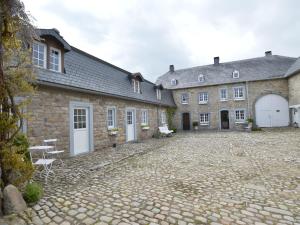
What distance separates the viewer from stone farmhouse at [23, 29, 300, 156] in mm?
7066

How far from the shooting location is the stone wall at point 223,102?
63.6ft


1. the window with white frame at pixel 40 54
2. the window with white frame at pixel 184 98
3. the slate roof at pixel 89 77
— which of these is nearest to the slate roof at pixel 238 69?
the window with white frame at pixel 184 98

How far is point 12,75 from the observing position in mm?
3311

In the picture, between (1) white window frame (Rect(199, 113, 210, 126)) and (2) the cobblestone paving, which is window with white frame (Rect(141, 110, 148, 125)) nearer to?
(2) the cobblestone paving

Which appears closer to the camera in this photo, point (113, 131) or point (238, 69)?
point (113, 131)

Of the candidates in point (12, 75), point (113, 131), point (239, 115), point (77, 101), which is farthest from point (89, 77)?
point (239, 115)

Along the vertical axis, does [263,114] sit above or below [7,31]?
below

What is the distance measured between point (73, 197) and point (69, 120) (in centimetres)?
461

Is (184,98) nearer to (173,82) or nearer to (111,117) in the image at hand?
(173,82)

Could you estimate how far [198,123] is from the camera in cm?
2161

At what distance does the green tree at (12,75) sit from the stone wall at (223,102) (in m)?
19.8

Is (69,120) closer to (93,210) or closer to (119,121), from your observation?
(119,121)

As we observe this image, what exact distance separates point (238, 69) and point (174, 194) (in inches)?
841

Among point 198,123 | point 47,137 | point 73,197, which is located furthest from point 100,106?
point 198,123
